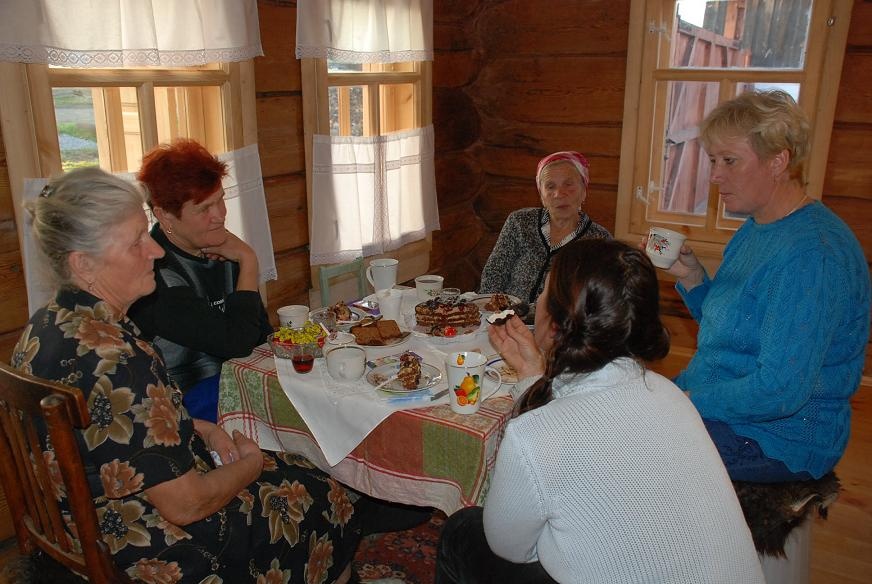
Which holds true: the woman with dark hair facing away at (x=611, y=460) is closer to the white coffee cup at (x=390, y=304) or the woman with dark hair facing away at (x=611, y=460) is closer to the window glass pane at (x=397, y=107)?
the white coffee cup at (x=390, y=304)

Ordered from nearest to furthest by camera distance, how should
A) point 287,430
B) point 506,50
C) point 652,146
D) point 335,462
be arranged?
point 335,462, point 287,430, point 652,146, point 506,50

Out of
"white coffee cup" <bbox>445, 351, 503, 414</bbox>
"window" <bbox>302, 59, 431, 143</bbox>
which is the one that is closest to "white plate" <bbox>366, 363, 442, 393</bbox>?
"white coffee cup" <bbox>445, 351, 503, 414</bbox>

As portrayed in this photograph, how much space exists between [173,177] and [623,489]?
156 cm

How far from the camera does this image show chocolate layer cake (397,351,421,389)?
1642 mm

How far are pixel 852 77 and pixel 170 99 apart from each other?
2845 mm

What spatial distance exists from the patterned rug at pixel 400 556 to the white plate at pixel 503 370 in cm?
65

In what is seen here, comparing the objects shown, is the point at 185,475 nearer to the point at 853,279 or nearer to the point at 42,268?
the point at 42,268

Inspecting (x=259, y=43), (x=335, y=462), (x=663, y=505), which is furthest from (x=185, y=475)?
(x=259, y=43)

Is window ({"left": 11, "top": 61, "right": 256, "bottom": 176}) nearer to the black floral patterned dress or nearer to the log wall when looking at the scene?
the black floral patterned dress

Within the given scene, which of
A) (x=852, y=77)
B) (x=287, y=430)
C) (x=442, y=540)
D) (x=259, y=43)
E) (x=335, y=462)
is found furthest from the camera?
(x=852, y=77)

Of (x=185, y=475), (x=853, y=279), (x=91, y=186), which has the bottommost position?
(x=185, y=475)

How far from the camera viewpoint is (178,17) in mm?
2180

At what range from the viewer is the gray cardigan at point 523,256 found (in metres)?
2.73

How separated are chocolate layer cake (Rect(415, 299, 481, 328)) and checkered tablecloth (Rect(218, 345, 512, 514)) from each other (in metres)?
0.42
